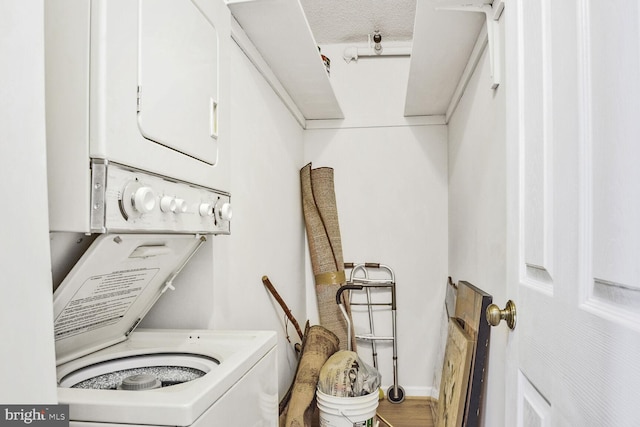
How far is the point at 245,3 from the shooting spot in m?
1.91

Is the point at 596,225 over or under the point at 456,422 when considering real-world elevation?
over

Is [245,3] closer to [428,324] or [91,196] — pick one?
[91,196]

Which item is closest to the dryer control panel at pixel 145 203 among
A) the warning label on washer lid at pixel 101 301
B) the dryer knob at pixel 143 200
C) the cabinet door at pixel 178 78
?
the dryer knob at pixel 143 200

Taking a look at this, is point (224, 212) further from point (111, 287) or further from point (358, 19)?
point (358, 19)

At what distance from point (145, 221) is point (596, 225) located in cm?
85

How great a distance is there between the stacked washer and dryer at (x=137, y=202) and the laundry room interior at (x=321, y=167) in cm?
2

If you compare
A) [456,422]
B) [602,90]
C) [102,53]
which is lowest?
[456,422]

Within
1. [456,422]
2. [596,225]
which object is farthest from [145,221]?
[456,422]

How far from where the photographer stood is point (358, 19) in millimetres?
3129

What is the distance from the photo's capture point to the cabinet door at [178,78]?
3.43 feet

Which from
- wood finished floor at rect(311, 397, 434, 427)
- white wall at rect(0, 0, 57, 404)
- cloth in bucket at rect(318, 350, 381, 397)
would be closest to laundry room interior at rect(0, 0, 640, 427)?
white wall at rect(0, 0, 57, 404)

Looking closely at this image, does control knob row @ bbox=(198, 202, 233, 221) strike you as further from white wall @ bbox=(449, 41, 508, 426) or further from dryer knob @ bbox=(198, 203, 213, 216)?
white wall @ bbox=(449, 41, 508, 426)

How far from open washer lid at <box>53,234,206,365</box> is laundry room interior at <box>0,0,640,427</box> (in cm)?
5

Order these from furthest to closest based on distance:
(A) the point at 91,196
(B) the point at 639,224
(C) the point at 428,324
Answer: (C) the point at 428,324 < (A) the point at 91,196 < (B) the point at 639,224
